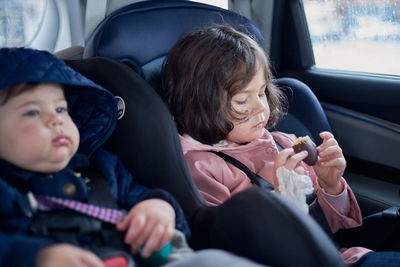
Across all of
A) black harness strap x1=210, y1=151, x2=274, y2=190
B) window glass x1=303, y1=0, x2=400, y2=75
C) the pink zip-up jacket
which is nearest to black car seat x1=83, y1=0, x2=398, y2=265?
the pink zip-up jacket

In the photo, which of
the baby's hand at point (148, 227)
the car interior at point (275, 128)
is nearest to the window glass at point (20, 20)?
the car interior at point (275, 128)

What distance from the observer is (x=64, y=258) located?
805 millimetres

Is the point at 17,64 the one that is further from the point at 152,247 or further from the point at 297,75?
the point at 297,75

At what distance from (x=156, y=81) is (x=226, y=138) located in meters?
0.29

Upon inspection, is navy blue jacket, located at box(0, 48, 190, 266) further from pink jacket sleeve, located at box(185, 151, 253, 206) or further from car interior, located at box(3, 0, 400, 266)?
pink jacket sleeve, located at box(185, 151, 253, 206)

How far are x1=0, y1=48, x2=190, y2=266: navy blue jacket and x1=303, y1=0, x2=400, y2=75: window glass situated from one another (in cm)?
130

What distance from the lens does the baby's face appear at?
3.21ft

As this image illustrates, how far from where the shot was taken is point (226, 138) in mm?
1479

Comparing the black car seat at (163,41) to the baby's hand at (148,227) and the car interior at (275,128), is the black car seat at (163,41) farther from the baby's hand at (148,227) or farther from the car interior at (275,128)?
the baby's hand at (148,227)

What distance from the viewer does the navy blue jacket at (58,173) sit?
861mm

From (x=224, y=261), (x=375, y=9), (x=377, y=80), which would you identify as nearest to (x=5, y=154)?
(x=224, y=261)

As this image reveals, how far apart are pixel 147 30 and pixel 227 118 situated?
0.38 meters

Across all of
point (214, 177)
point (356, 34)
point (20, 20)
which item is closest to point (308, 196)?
point (214, 177)

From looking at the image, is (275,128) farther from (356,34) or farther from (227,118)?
(356,34)
